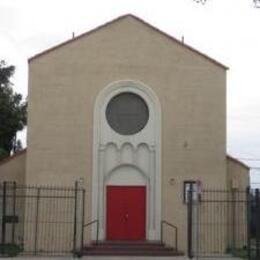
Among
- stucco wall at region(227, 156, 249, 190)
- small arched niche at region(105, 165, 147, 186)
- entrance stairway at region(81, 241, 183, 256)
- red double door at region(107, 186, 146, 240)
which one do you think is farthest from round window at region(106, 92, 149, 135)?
entrance stairway at region(81, 241, 183, 256)

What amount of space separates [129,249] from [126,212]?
2.98 m

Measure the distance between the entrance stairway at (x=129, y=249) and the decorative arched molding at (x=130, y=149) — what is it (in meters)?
1.09

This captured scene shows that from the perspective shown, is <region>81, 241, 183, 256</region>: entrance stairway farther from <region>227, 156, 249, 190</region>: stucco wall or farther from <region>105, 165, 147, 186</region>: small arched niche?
<region>227, 156, 249, 190</region>: stucco wall

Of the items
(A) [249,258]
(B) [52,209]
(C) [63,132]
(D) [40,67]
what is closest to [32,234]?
(B) [52,209]


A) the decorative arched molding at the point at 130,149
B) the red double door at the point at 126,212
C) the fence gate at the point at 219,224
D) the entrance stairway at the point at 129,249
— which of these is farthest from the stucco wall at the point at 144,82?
the entrance stairway at the point at 129,249

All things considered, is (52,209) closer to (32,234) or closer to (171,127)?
(32,234)

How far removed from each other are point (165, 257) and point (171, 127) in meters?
6.91

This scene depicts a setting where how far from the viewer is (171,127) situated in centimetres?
4212

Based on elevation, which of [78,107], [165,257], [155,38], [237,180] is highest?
[155,38]

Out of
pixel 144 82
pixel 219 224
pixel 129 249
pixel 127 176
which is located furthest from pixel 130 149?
pixel 219 224

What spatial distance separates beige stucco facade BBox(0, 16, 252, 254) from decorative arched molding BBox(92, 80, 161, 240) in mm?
201

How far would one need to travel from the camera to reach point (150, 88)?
139 ft

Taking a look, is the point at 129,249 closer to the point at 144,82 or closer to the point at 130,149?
the point at 130,149

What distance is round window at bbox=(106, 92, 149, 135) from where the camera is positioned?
42.4m
